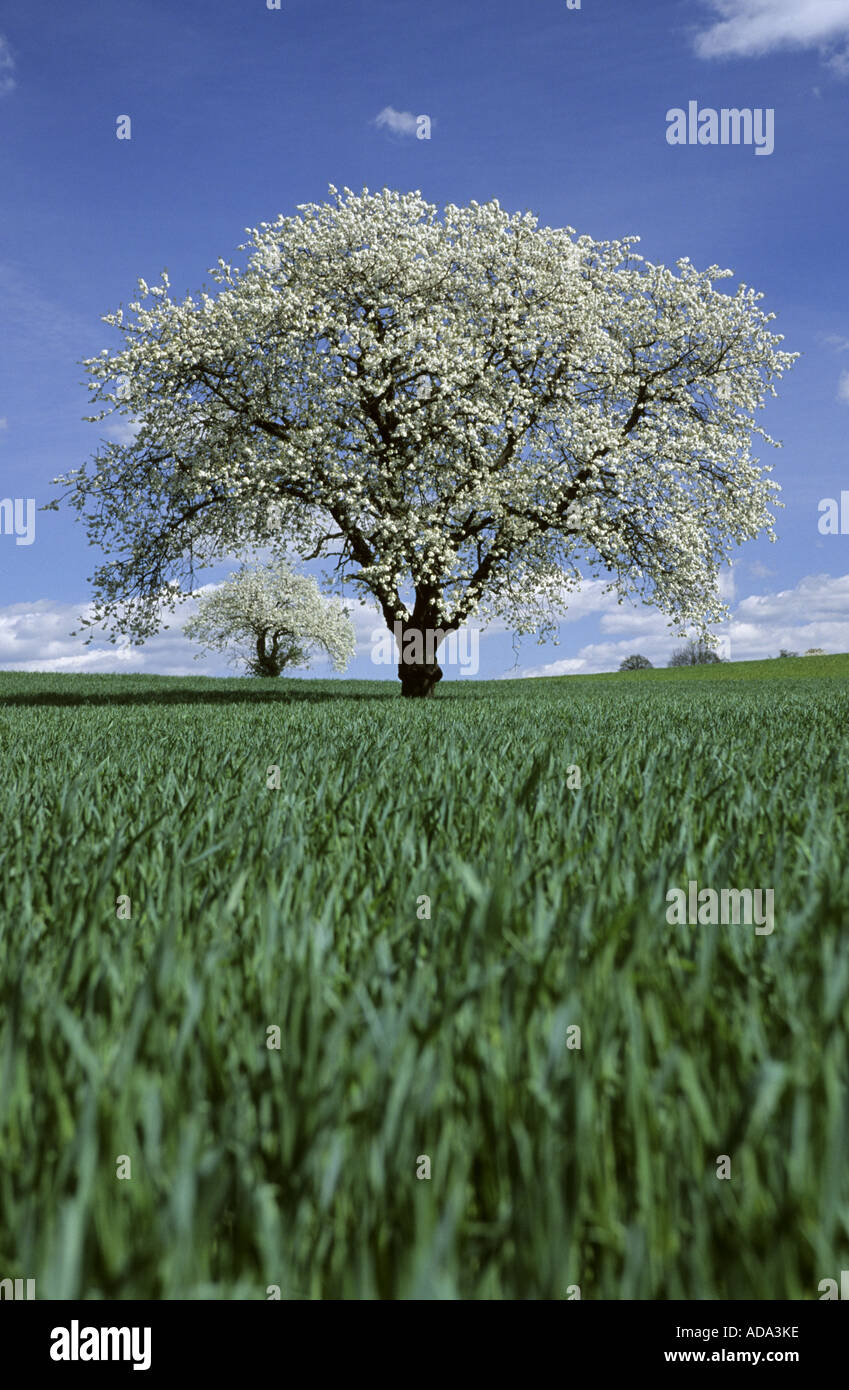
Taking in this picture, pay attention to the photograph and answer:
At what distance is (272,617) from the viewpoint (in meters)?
68.2

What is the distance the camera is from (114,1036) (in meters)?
1.68

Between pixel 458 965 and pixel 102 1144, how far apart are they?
0.83 m

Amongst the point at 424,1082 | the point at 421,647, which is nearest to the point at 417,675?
the point at 421,647

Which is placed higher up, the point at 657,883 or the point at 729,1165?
the point at 657,883

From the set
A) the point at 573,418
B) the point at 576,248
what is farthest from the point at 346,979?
the point at 576,248

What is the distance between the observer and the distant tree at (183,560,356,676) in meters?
66.9

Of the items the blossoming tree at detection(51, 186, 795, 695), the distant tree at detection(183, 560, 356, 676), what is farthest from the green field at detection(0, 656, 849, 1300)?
the distant tree at detection(183, 560, 356, 676)

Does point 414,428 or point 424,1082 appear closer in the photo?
point 424,1082

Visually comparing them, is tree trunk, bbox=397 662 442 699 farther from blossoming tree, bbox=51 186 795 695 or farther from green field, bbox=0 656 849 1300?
green field, bbox=0 656 849 1300

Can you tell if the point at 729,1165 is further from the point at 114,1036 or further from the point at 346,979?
the point at 114,1036

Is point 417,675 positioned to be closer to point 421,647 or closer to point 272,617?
point 421,647

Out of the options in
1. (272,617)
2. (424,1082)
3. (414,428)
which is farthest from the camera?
(272,617)

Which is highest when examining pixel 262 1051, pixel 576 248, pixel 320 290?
pixel 576 248
